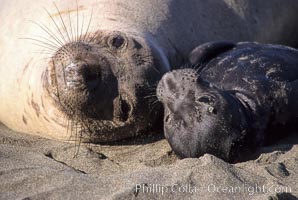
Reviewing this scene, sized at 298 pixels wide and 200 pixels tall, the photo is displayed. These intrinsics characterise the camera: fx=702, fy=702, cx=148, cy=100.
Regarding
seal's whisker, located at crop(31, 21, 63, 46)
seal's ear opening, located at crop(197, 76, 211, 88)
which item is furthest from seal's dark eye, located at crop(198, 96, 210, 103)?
seal's whisker, located at crop(31, 21, 63, 46)

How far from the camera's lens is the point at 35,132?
5250 millimetres

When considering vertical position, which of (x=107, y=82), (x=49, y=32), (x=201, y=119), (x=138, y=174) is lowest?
(x=138, y=174)

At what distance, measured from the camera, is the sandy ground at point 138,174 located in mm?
3584

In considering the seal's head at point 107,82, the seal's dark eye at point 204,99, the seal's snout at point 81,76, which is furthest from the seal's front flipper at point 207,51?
the seal's snout at point 81,76

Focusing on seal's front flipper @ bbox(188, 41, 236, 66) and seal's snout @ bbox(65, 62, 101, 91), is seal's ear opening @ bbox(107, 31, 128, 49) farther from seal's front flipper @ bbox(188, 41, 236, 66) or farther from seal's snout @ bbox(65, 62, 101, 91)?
seal's front flipper @ bbox(188, 41, 236, 66)

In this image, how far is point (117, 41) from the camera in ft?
16.1

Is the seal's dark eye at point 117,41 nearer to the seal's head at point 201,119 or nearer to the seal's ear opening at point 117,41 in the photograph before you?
the seal's ear opening at point 117,41

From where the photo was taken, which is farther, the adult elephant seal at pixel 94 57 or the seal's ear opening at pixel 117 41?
the seal's ear opening at pixel 117 41

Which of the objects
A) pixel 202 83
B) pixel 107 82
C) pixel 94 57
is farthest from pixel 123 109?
pixel 202 83

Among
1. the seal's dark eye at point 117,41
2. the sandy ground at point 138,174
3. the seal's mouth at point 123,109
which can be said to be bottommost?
the sandy ground at point 138,174

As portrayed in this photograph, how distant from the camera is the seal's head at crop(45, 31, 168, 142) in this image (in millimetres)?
4551

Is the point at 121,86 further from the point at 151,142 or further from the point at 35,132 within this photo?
the point at 35,132

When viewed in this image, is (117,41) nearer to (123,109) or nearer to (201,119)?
(123,109)

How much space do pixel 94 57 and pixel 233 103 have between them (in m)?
0.96
